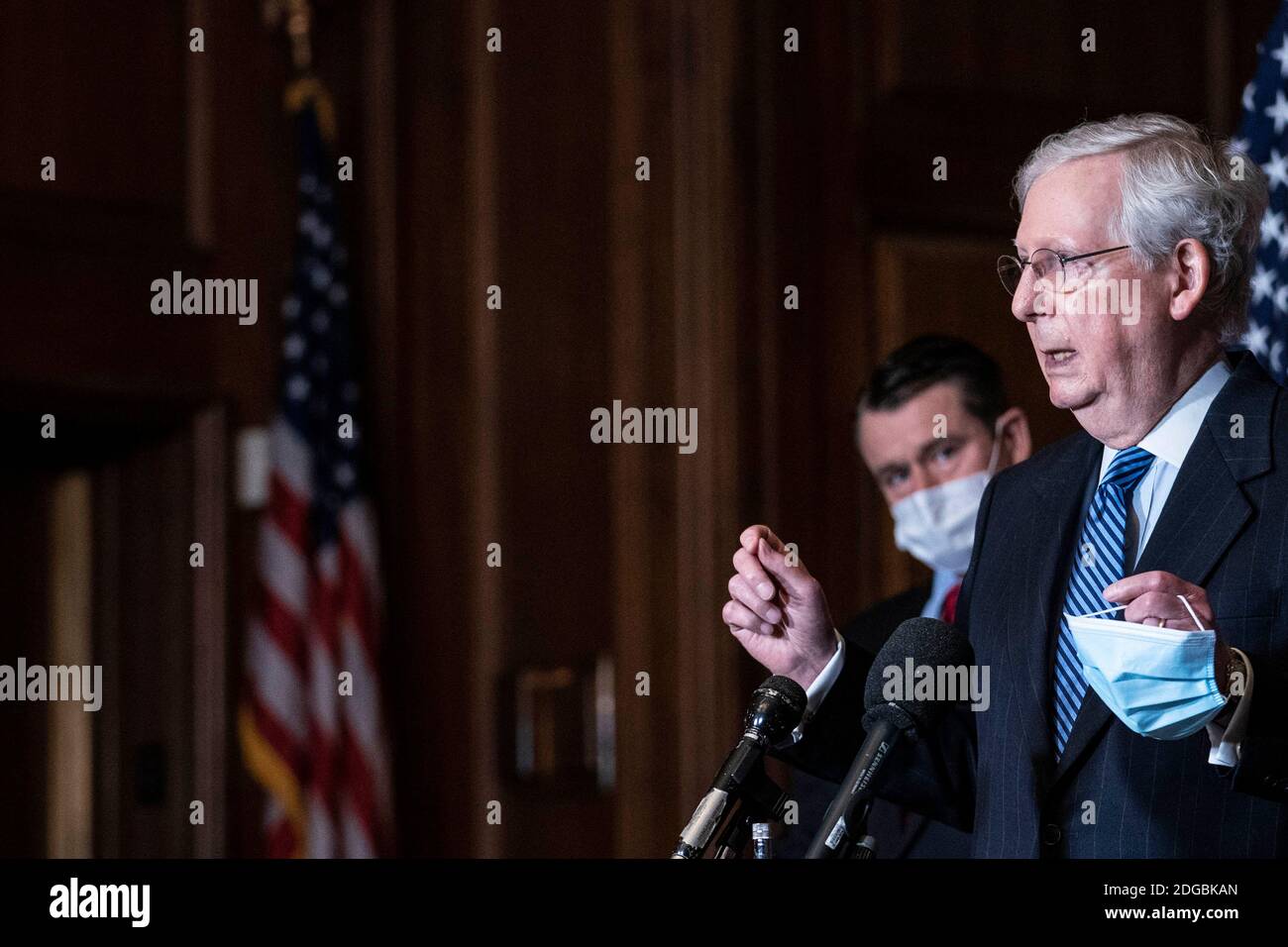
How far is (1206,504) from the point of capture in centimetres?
191

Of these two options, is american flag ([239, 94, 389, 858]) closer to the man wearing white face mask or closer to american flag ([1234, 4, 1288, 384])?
the man wearing white face mask

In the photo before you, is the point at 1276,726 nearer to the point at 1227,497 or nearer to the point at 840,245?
the point at 1227,497

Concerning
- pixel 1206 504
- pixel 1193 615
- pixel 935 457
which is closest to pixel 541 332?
pixel 935 457

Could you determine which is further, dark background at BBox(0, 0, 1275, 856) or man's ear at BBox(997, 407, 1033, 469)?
dark background at BBox(0, 0, 1275, 856)

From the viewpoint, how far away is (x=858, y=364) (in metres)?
4.94

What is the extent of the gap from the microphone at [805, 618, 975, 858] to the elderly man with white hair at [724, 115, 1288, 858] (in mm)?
149

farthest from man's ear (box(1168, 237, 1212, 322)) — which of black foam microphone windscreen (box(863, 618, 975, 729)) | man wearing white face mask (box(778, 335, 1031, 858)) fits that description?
man wearing white face mask (box(778, 335, 1031, 858))

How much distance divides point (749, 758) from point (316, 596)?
11.2 feet

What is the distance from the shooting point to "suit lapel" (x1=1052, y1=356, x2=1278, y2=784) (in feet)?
6.18

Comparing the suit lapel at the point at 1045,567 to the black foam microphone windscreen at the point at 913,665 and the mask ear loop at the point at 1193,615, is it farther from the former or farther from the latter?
the mask ear loop at the point at 1193,615

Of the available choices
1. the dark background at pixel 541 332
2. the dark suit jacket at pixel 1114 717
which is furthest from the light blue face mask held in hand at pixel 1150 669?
the dark background at pixel 541 332

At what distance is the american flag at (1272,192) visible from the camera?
314cm

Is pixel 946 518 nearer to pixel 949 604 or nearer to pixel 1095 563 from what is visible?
pixel 949 604
